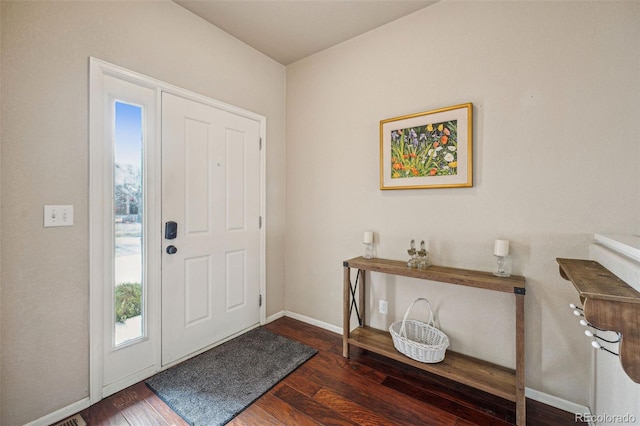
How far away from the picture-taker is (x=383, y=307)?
2254mm

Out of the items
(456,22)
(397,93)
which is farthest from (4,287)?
(456,22)

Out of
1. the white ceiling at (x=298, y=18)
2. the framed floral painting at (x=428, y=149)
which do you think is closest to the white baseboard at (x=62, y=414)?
the framed floral painting at (x=428, y=149)

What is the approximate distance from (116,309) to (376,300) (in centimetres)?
193

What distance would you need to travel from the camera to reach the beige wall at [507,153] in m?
1.48

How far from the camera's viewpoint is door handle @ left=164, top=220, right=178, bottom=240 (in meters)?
1.97

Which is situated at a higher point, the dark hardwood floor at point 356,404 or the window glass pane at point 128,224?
the window glass pane at point 128,224

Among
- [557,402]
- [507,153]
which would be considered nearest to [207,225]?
[507,153]

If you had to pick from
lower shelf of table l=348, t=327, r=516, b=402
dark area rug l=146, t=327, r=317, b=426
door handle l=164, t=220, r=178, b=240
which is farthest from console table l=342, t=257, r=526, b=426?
door handle l=164, t=220, r=178, b=240

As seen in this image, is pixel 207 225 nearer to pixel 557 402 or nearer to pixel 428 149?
pixel 428 149

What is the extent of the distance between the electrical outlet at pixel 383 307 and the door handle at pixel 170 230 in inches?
69.2

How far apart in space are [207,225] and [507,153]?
90.9 inches

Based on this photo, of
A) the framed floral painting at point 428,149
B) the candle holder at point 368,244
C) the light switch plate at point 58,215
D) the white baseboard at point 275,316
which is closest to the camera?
the light switch plate at point 58,215

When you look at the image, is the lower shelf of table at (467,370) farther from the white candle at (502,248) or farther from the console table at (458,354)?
the white candle at (502,248)

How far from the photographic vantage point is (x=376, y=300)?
7.56 ft
